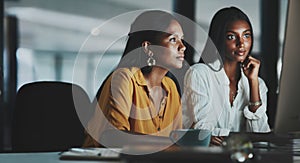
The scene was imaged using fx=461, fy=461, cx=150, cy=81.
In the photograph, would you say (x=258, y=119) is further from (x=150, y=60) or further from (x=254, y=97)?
(x=150, y=60)

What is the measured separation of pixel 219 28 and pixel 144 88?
540 millimetres

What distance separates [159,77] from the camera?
221 cm

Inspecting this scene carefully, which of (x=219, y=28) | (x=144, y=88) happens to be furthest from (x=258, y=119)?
(x=144, y=88)

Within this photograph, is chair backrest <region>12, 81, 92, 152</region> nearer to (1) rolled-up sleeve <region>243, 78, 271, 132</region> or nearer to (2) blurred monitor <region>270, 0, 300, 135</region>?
(1) rolled-up sleeve <region>243, 78, 271, 132</region>

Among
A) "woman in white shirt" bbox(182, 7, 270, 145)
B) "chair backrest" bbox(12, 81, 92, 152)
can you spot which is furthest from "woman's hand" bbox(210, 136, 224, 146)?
"chair backrest" bbox(12, 81, 92, 152)

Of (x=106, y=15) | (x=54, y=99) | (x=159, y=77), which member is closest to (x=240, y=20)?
(x=159, y=77)

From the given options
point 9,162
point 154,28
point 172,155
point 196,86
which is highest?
point 154,28

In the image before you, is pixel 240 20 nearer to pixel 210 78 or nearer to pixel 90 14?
pixel 210 78

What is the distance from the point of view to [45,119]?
7.90 ft

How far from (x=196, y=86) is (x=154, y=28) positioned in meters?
0.36

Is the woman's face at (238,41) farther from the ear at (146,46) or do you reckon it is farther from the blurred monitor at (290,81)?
the blurred monitor at (290,81)

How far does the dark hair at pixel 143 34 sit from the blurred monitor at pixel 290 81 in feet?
2.21

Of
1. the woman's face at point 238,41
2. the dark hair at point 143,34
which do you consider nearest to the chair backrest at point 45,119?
the dark hair at point 143,34

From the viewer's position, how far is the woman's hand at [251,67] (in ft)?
7.83
